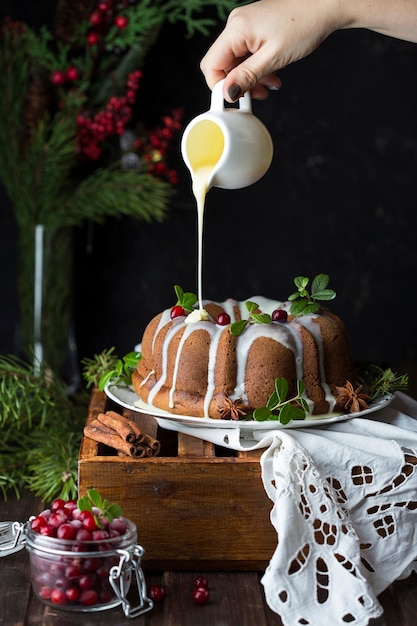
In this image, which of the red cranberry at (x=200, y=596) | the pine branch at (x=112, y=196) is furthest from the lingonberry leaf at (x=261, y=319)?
the pine branch at (x=112, y=196)

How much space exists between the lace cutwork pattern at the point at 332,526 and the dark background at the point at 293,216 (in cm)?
142

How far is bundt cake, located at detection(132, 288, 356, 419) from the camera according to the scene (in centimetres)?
146

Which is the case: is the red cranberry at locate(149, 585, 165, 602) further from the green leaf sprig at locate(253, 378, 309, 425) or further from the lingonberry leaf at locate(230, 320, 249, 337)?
the lingonberry leaf at locate(230, 320, 249, 337)

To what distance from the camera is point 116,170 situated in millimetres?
2469

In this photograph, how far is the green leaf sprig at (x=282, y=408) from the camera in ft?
4.54

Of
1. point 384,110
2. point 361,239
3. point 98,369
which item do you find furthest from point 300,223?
point 98,369

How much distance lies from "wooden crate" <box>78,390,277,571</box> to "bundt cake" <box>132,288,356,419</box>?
14 centimetres

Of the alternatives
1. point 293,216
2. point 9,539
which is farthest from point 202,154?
point 293,216

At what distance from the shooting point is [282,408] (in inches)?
54.5

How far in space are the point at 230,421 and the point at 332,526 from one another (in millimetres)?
243

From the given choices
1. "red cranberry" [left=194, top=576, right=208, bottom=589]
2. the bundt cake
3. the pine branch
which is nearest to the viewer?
"red cranberry" [left=194, top=576, right=208, bottom=589]

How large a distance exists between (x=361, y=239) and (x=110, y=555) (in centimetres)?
186

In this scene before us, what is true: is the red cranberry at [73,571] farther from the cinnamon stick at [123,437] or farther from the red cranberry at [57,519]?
the cinnamon stick at [123,437]

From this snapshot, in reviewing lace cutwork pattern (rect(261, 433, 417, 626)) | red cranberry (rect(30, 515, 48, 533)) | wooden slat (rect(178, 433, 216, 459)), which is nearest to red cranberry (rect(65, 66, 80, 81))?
wooden slat (rect(178, 433, 216, 459))
